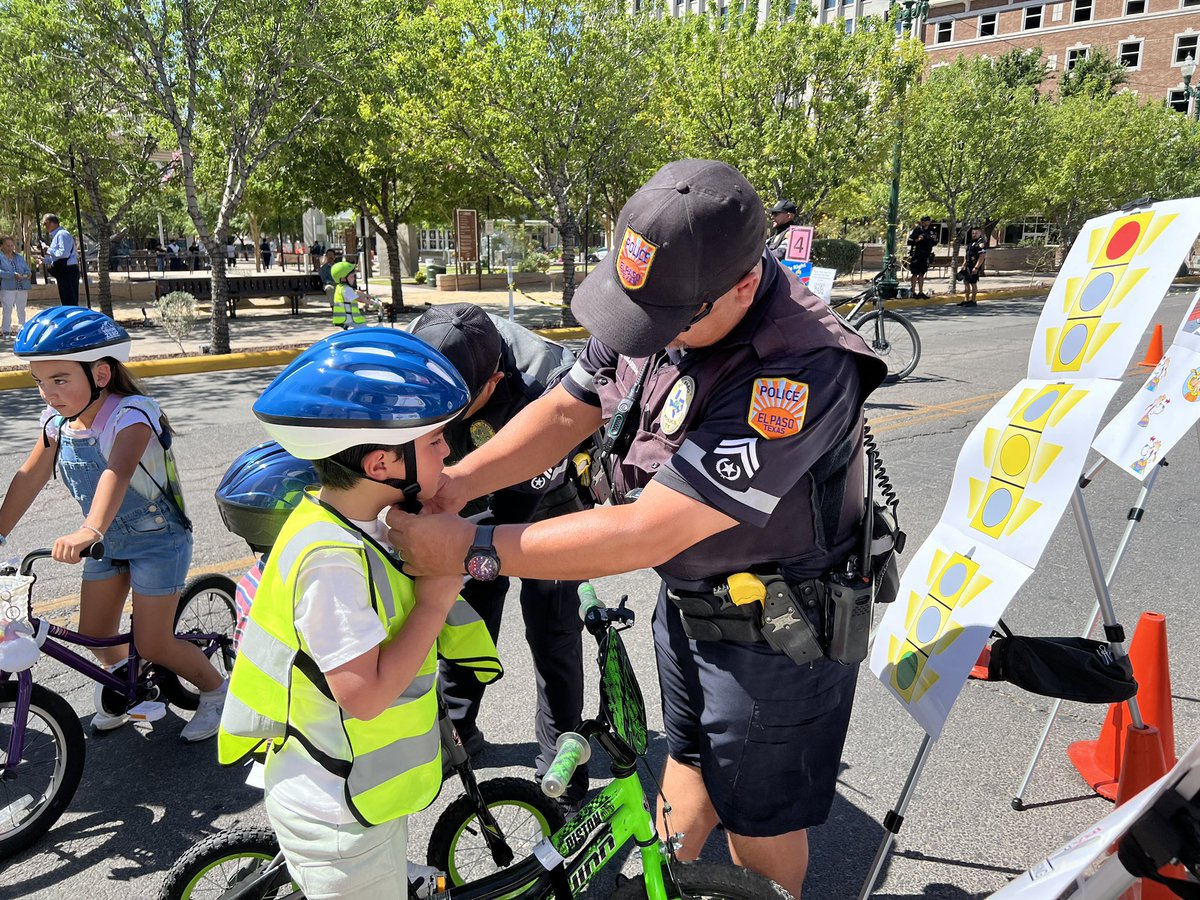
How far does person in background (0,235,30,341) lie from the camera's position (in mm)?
14623

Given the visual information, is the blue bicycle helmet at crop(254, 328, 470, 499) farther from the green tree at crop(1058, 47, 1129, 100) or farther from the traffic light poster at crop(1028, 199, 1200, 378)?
the green tree at crop(1058, 47, 1129, 100)

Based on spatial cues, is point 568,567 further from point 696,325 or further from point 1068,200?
point 1068,200

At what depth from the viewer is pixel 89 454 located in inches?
118

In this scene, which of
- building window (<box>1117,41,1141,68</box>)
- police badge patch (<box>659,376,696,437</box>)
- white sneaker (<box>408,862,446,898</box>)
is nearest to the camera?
police badge patch (<box>659,376,696,437</box>)

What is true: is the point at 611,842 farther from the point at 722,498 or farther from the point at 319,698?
the point at 722,498

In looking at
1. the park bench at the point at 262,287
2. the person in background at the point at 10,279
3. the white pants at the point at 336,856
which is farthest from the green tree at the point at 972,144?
the white pants at the point at 336,856

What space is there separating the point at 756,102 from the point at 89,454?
17.2 m

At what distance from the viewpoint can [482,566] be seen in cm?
166

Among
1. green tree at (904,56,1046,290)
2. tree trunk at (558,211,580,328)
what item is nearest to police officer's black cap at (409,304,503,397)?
tree trunk at (558,211,580,328)

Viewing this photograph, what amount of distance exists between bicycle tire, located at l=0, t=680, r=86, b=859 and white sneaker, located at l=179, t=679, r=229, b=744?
0.47 meters

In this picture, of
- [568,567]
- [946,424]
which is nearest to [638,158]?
[946,424]

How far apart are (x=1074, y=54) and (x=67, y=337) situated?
65.6 meters

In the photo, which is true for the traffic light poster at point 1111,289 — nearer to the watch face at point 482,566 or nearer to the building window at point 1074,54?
the watch face at point 482,566

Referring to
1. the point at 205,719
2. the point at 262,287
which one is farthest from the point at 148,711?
the point at 262,287
